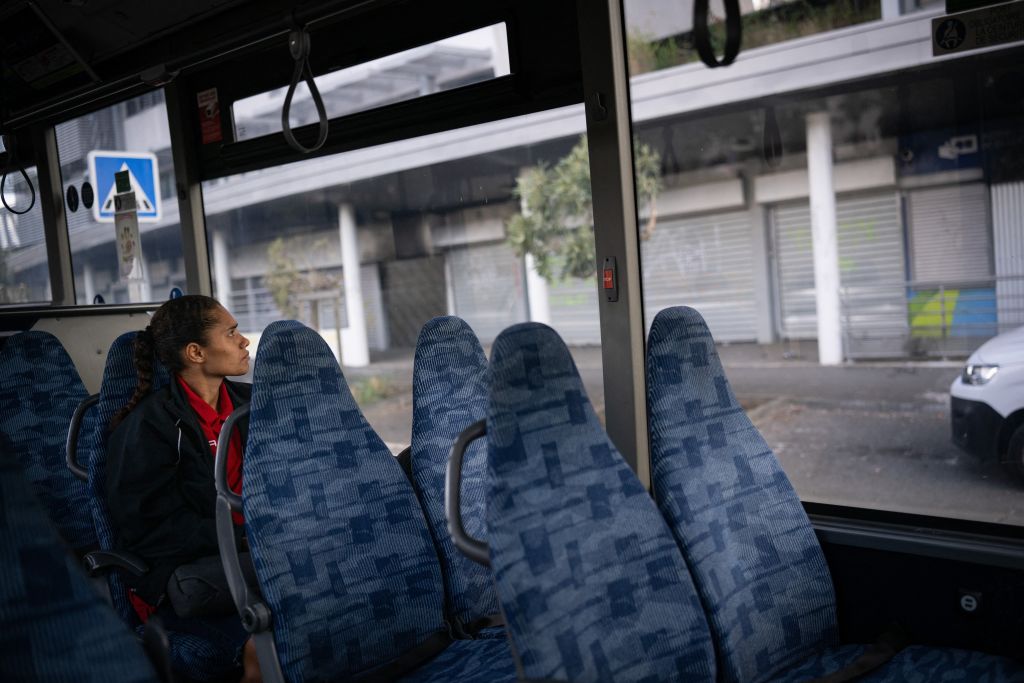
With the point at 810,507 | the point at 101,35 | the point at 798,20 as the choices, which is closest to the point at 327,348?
the point at 810,507

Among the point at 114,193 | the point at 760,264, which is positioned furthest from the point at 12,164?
the point at 760,264

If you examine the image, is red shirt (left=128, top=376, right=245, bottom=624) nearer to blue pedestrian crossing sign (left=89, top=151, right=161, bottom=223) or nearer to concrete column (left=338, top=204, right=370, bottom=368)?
concrete column (left=338, top=204, right=370, bottom=368)

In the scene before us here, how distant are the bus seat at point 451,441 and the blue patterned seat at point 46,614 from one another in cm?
134

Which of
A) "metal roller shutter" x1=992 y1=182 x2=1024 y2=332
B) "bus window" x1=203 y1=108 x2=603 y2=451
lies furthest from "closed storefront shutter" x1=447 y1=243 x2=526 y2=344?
"metal roller shutter" x1=992 y1=182 x2=1024 y2=332

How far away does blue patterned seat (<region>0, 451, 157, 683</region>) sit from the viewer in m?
0.77

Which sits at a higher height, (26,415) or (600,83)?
(600,83)

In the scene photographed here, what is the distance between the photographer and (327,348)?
1.99 m

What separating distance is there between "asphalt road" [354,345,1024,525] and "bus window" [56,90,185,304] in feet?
6.20

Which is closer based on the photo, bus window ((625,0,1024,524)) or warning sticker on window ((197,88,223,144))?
bus window ((625,0,1024,524))

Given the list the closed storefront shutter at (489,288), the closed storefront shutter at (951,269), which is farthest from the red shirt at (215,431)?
the closed storefront shutter at (951,269)

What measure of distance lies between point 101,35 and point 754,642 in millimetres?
3460

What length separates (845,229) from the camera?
319cm

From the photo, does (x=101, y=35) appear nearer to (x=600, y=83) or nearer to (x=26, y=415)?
(x=26, y=415)

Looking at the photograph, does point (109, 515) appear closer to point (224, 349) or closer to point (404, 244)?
point (224, 349)
